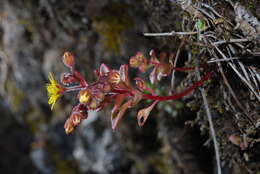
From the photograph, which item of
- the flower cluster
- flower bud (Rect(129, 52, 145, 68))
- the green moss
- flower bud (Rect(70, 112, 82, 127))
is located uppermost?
the green moss

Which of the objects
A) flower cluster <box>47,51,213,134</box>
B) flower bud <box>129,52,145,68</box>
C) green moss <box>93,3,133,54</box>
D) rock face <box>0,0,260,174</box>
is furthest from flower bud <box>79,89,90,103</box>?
green moss <box>93,3,133,54</box>

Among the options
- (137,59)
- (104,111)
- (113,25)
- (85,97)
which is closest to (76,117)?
(85,97)

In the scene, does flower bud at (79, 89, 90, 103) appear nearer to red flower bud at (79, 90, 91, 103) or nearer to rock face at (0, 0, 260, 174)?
red flower bud at (79, 90, 91, 103)

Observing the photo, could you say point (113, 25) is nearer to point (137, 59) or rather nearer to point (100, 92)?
point (137, 59)

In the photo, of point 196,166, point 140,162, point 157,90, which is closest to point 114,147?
point 140,162

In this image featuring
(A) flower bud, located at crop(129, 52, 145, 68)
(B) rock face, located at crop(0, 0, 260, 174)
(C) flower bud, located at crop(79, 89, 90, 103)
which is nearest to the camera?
(C) flower bud, located at crop(79, 89, 90, 103)

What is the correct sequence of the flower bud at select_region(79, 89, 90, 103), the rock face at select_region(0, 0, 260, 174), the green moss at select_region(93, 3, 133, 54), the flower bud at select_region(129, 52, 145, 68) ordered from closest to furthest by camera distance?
1. the flower bud at select_region(79, 89, 90, 103)
2. the flower bud at select_region(129, 52, 145, 68)
3. the rock face at select_region(0, 0, 260, 174)
4. the green moss at select_region(93, 3, 133, 54)

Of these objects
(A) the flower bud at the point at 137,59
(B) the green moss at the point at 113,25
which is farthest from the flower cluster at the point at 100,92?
(B) the green moss at the point at 113,25

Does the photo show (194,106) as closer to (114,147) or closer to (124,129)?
(124,129)
